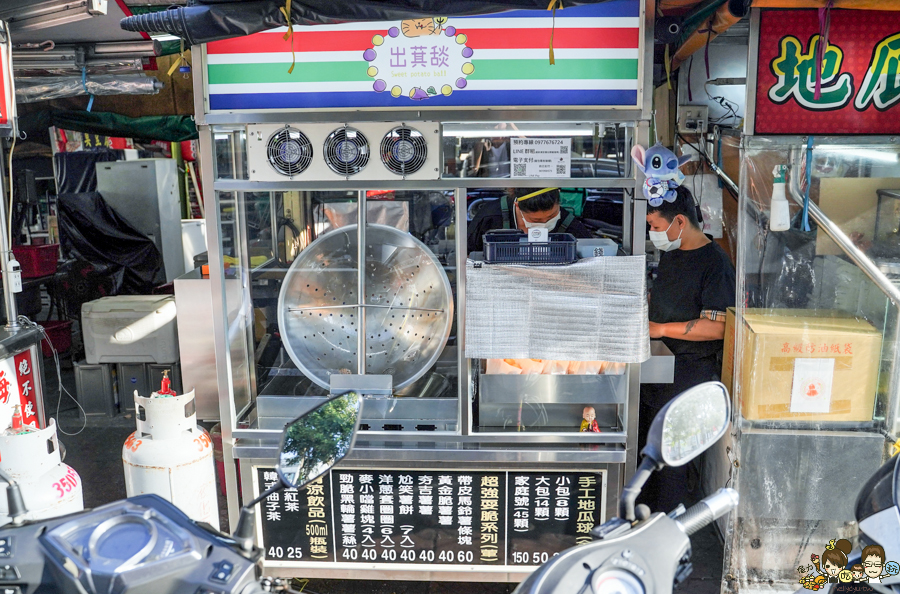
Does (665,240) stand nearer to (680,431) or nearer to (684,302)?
(684,302)

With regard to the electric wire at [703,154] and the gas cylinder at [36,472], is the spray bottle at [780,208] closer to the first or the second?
the electric wire at [703,154]

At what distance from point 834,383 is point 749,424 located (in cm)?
43

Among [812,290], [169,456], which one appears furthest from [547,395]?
[169,456]

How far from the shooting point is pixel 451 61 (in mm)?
3275

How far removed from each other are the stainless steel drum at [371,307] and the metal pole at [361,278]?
3 cm

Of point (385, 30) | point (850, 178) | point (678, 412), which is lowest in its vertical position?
point (678, 412)

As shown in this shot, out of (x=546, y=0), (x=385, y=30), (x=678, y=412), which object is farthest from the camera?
(x=385, y=30)

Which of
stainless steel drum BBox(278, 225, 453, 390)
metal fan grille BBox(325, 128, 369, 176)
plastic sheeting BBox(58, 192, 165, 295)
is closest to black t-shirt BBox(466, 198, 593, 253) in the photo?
stainless steel drum BBox(278, 225, 453, 390)

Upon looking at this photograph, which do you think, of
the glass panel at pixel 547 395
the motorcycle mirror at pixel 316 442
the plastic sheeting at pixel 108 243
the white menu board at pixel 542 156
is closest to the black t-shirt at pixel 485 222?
the glass panel at pixel 547 395

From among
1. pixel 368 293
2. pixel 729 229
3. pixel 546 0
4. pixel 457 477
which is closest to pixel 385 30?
pixel 546 0

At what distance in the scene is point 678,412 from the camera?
167 centimetres

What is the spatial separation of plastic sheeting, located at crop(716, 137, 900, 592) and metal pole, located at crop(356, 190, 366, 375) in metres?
1.80

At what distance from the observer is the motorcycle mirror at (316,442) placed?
1683 mm

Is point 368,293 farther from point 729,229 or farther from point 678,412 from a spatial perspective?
point 729,229
